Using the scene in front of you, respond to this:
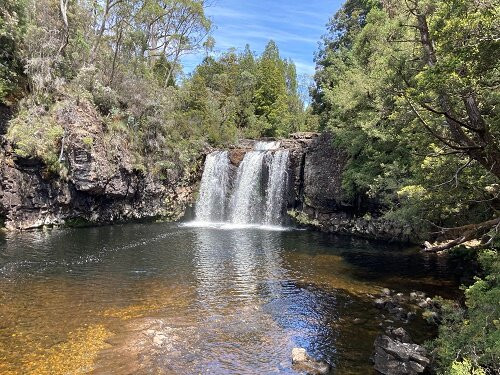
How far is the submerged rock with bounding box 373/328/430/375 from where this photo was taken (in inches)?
344

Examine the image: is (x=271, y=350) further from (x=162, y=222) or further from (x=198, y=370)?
(x=162, y=222)

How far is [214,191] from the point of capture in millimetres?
33375

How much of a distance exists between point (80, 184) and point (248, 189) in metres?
13.0

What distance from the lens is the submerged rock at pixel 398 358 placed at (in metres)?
8.75

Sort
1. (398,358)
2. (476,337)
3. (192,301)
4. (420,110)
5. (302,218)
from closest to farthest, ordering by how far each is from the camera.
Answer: (476,337)
(398,358)
(420,110)
(192,301)
(302,218)

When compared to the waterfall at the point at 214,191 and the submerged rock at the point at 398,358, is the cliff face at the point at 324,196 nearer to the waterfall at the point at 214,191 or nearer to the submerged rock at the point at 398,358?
the waterfall at the point at 214,191

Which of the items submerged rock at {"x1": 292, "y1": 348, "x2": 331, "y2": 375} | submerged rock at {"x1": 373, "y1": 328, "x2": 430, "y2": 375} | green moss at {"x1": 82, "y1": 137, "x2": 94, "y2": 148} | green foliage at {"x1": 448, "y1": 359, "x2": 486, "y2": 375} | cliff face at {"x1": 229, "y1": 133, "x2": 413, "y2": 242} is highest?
green moss at {"x1": 82, "y1": 137, "x2": 94, "y2": 148}

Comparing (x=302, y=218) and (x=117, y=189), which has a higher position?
(x=117, y=189)

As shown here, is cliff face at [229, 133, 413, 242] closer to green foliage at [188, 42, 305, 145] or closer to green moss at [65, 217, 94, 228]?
green foliage at [188, 42, 305, 145]

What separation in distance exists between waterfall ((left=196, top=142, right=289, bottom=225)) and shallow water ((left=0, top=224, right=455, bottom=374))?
26.7 feet

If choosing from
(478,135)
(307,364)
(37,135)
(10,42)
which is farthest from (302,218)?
(10,42)

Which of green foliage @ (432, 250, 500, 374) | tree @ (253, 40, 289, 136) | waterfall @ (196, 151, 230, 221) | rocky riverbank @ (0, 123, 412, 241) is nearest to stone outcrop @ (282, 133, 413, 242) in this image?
rocky riverbank @ (0, 123, 412, 241)

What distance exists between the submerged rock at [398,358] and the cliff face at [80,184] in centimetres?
2224

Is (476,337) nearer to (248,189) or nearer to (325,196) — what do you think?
(325,196)
